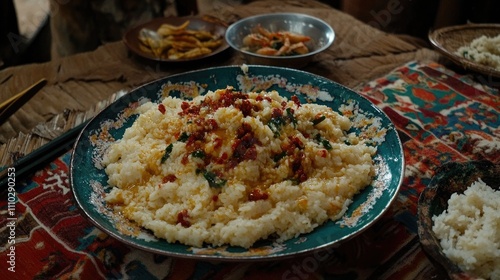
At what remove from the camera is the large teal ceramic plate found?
1548mm

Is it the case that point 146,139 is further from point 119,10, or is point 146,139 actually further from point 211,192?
point 119,10

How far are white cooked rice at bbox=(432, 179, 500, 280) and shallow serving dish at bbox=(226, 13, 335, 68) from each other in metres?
1.55

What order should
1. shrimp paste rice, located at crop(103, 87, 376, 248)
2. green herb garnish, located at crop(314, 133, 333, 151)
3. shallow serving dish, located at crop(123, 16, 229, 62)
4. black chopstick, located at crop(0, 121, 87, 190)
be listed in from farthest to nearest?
1. shallow serving dish, located at crop(123, 16, 229, 62)
2. black chopstick, located at crop(0, 121, 87, 190)
3. green herb garnish, located at crop(314, 133, 333, 151)
4. shrimp paste rice, located at crop(103, 87, 376, 248)

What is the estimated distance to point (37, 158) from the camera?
7.38 feet

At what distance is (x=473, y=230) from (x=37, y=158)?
1.99m

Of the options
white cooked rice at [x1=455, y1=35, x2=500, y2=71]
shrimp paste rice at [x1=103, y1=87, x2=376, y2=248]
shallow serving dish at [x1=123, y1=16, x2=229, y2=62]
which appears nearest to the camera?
shrimp paste rice at [x1=103, y1=87, x2=376, y2=248]

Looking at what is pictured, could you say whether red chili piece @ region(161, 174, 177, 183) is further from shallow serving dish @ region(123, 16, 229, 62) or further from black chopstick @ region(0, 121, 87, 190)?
shallow serving dish @ region(123, 16, 229, 62)

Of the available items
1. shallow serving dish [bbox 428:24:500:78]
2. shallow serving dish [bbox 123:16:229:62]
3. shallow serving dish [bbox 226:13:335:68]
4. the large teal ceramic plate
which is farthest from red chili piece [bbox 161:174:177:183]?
shallow serving dish [bbox 428:24:500:78]

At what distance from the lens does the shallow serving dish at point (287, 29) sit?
9.82 ft

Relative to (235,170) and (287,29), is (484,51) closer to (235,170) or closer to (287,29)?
(287,29)

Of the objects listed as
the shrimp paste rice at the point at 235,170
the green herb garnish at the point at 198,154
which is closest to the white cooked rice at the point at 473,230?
the shrimp paste rice at the point at 235,170

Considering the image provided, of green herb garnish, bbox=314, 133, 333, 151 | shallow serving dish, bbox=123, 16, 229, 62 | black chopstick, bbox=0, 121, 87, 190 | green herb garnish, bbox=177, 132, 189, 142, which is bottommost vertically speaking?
black chopstick, bbox=0, 121, 87, 190

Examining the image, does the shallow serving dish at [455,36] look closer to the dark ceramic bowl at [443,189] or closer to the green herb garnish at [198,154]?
the dark ceramic bowl at [443,189]

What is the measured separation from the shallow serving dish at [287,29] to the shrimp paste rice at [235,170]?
93 cm
